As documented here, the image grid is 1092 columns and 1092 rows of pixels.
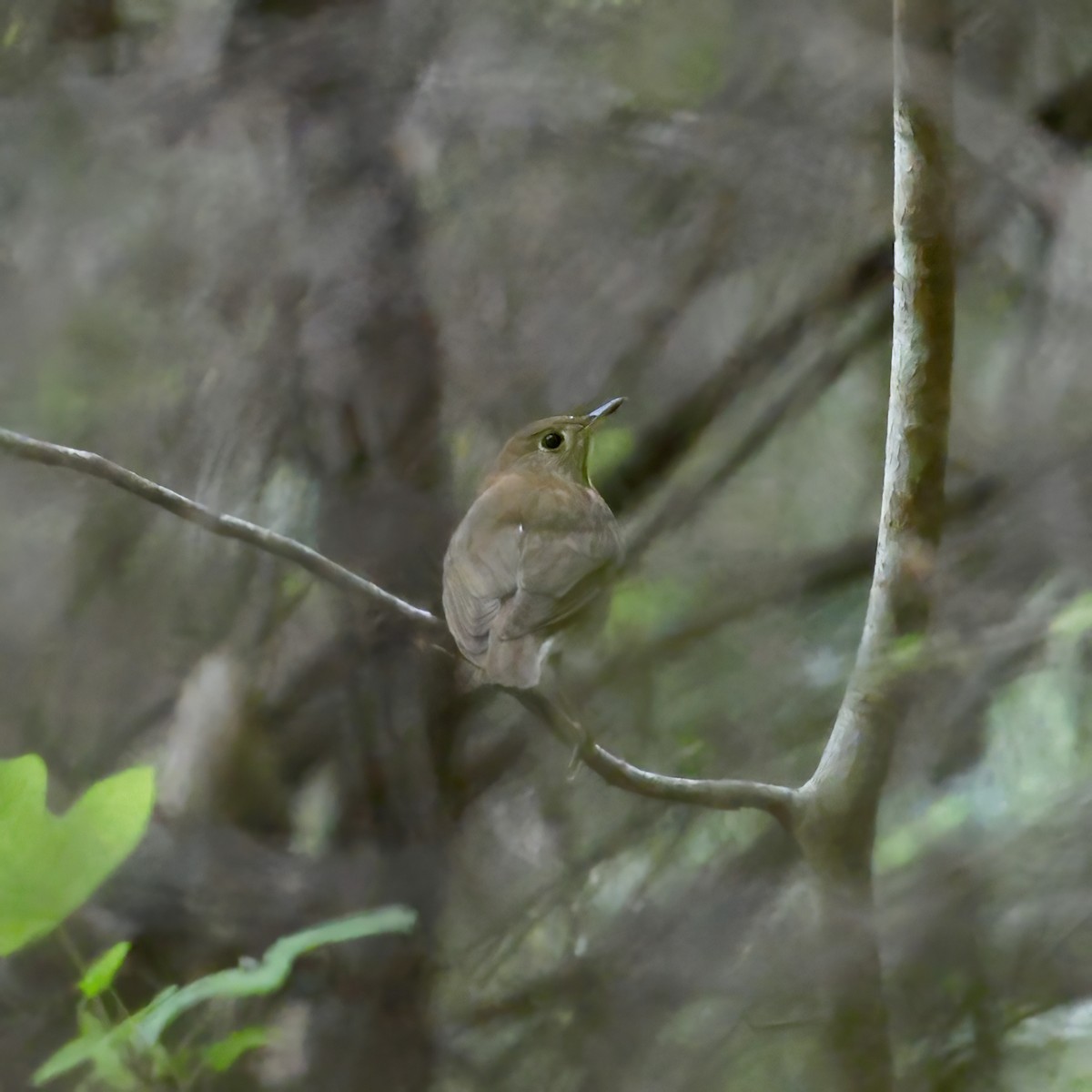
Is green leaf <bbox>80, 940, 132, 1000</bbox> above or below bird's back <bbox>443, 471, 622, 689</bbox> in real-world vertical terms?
below

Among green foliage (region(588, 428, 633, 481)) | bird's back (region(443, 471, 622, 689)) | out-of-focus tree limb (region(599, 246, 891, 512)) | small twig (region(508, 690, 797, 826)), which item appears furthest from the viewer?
green foliage (region(588, 428, 633, 481))

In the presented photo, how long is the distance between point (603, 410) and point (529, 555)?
17 centimetres

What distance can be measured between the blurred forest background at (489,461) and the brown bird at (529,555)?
0.05m

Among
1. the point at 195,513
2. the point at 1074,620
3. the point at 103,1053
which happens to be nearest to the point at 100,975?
the point at 103,1053

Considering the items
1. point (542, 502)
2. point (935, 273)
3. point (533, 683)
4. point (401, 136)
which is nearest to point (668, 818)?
point (533, 683)

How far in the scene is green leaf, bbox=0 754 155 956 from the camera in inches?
26.4

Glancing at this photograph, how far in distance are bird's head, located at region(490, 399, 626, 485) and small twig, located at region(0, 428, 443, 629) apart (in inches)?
7.0

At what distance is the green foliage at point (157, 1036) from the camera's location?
0.68m

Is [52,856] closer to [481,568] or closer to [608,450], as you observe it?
[481,568]

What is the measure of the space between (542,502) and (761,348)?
0.82 ft

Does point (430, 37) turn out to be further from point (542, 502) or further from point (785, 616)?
point (785, 616)

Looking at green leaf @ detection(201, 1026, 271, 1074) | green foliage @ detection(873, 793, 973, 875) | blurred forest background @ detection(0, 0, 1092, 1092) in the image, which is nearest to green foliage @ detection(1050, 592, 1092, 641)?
blurred forest background @ detection(0, 0, 1092, 1092)

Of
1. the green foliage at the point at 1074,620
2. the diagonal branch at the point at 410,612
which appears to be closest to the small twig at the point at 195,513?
the diagonal branch at the point at 410,612

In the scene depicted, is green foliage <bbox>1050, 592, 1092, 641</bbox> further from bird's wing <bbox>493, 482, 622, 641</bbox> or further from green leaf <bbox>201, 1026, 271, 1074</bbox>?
green leaf <bbox>201, 1026, 271, 1074</bbox>
